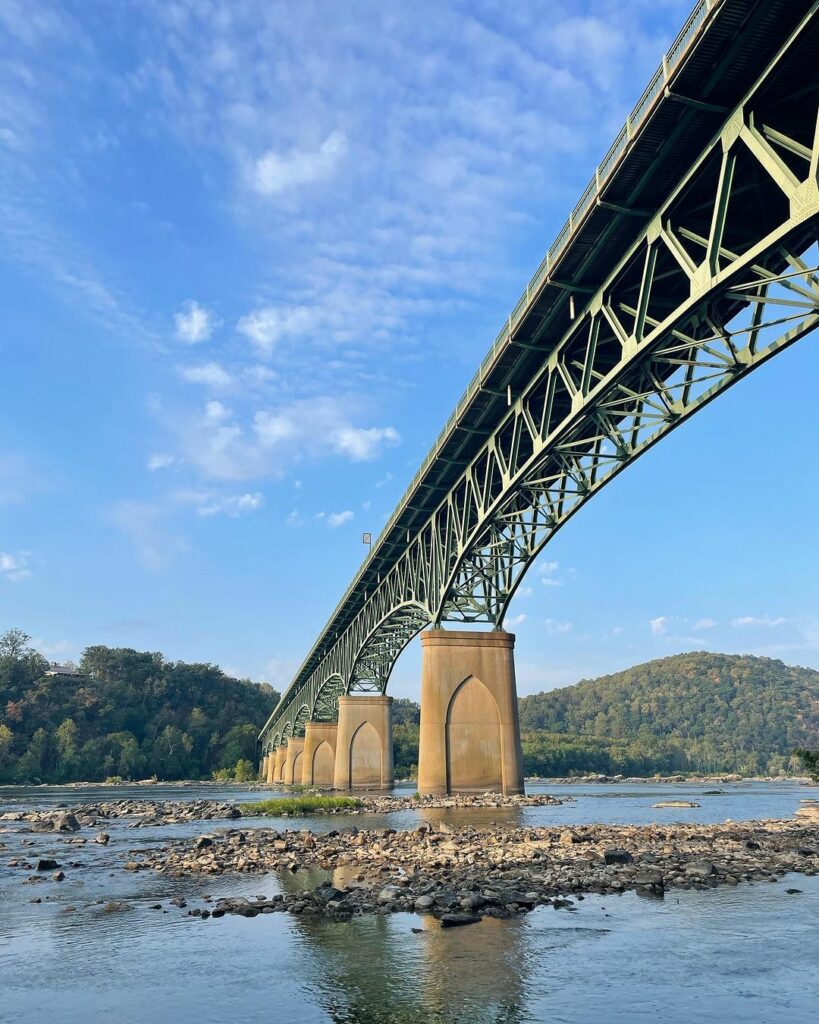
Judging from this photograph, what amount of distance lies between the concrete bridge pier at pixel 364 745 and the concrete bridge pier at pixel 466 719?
33.8m

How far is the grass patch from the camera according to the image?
135 ft

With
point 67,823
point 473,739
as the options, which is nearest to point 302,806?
point 473,739

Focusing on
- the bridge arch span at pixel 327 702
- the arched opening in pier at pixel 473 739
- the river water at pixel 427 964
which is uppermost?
the bridge arch span at pixel 327 702

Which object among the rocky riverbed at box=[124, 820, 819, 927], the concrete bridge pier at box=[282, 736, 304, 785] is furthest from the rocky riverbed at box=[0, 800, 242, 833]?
the concrete bridge pier at box=[282, 736, 304, 785]

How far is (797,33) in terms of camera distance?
14320 mm

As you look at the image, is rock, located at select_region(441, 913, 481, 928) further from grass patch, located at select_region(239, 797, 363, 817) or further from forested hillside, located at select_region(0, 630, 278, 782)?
forested hillside, located at select_region(0, 630, 278, 782)

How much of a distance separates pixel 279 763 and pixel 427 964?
438 ft

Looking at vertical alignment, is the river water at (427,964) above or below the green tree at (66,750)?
below

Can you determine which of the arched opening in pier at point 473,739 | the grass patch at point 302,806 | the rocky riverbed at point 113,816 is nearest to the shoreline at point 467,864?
the rocky riverbed at point 113,816

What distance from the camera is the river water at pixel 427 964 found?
8250 mm

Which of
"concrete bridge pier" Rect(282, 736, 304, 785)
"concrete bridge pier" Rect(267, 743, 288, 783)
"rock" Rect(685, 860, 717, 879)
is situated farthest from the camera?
"concrete bridge pier" Rect(267, 743, 288, 783)

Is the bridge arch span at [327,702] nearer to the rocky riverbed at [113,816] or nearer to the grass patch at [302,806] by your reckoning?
the rocky riverbed at [113,816]

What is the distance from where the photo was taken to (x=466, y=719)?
4088 centimetres

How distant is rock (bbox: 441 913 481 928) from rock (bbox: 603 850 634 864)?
596 centimetres
